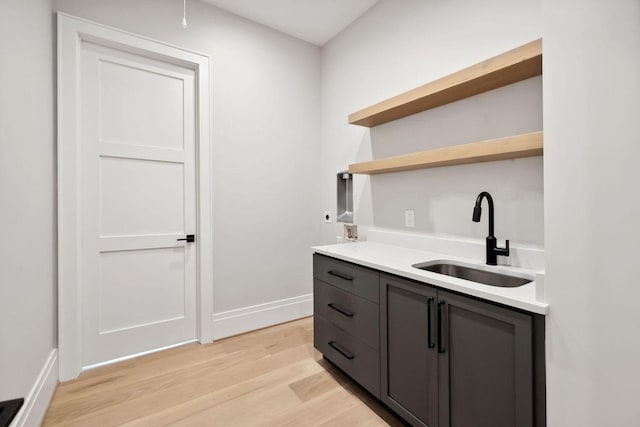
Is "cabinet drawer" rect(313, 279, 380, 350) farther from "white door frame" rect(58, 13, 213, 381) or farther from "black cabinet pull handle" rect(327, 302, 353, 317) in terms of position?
"white door frame" rect(58, 13, 213, 381)

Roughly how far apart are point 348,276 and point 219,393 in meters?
1.10

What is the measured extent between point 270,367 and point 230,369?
287mm

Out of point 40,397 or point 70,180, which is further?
point 70,180

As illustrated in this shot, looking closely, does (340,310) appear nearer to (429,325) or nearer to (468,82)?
(429,325)

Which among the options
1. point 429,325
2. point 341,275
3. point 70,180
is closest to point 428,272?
point 429,325

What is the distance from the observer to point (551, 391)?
3.22 feet

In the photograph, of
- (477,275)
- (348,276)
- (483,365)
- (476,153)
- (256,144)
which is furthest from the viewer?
(256,144)

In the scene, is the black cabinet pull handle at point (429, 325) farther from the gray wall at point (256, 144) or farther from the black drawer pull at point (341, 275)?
the gray wall at point (256, 144)

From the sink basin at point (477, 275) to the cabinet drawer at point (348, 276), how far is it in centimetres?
26

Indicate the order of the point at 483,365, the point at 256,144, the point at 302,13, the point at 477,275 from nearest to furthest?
the point at 483,365 < the point at 477,275 < the point at 302,13 < the point at 256,144

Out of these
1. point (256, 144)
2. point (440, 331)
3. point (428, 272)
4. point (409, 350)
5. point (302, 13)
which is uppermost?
point (302, 13)

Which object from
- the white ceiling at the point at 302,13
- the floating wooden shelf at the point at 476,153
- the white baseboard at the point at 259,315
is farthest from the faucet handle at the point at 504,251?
the white ceiling at the point at 302,13

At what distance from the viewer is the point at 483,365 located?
1.16 meters

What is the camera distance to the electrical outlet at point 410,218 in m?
2.19
